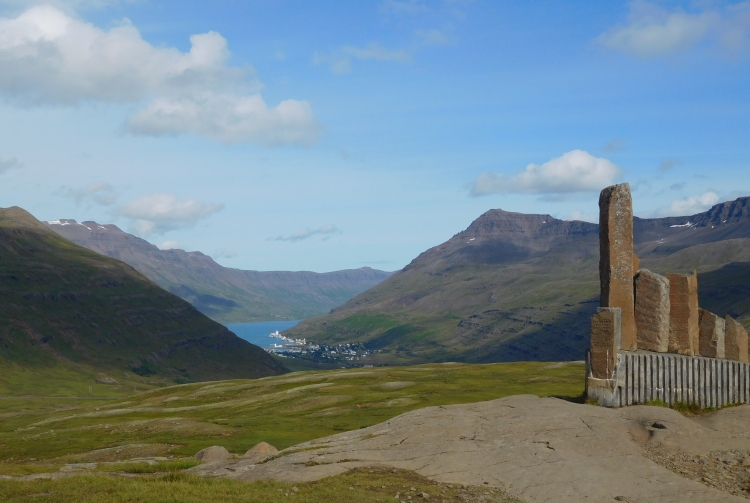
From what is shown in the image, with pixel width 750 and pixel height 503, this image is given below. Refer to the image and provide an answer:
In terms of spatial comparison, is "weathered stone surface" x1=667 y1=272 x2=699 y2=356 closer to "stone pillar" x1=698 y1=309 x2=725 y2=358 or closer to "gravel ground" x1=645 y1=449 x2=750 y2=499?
"stone pillar" x1=698 y1=309 x2=725 y2=358

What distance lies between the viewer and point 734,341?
47.0 metres

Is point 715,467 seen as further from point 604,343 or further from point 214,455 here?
point 214,455

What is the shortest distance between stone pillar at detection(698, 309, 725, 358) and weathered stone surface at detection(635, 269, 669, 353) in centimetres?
331

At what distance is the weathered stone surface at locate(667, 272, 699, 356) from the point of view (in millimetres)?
44906

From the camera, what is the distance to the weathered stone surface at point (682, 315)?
44.9 meters

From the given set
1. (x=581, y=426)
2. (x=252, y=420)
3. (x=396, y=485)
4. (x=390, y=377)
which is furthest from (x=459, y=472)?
(x=390, y=377)

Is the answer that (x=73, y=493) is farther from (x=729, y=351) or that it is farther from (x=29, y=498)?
(x=729, y=351)

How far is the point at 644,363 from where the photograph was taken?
40062 mm

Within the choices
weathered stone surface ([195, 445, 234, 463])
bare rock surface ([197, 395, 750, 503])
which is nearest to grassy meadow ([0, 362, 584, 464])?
weathered stone surface ([195, 445, 234, 463])

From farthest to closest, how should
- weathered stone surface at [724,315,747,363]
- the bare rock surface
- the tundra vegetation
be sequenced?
weathered stone surface at [724,315,747,363], the tundra vegetation, the bare rock surface

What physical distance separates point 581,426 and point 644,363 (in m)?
8.46

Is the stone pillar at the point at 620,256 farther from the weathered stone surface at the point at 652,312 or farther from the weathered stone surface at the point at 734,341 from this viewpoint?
the weathered stone surface at the point at 734,341

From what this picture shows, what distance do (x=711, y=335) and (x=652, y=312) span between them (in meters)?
5.07

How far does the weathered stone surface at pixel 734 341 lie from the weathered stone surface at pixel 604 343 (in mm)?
11539
